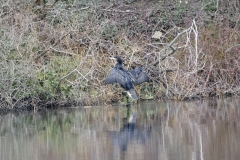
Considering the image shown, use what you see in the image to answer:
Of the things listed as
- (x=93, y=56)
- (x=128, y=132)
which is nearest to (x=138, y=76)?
(x=93, y=56)

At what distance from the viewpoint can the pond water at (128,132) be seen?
9766mm

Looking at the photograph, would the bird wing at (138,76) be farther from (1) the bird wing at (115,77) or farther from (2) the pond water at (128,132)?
(2) the pond water at (128,132)

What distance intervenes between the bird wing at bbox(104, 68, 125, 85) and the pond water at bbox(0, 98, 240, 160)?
67 cm

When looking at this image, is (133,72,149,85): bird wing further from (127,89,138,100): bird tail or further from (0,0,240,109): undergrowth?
(0,0,240,109): undergrowth

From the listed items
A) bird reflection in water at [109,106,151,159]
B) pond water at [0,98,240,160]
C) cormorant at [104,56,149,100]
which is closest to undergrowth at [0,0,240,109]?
pond water at [0,98,240,160]

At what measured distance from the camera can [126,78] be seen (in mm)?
15539

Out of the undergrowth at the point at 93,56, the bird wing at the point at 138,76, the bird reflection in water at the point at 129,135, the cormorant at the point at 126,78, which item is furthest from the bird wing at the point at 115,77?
the bird reflection in water at the point at 129,135

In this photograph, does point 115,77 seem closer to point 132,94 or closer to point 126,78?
point 126,78

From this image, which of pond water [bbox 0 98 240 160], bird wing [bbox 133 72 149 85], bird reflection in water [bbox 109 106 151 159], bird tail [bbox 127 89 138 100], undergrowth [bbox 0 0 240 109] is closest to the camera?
pond water [bbox 0 98 240 160]

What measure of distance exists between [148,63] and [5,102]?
3.99 m

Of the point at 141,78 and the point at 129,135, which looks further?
the point at 141,78

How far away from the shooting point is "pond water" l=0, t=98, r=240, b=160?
32.0 ft

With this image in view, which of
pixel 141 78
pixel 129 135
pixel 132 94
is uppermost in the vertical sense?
pixel 141 78

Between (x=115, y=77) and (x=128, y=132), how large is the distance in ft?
12.7
